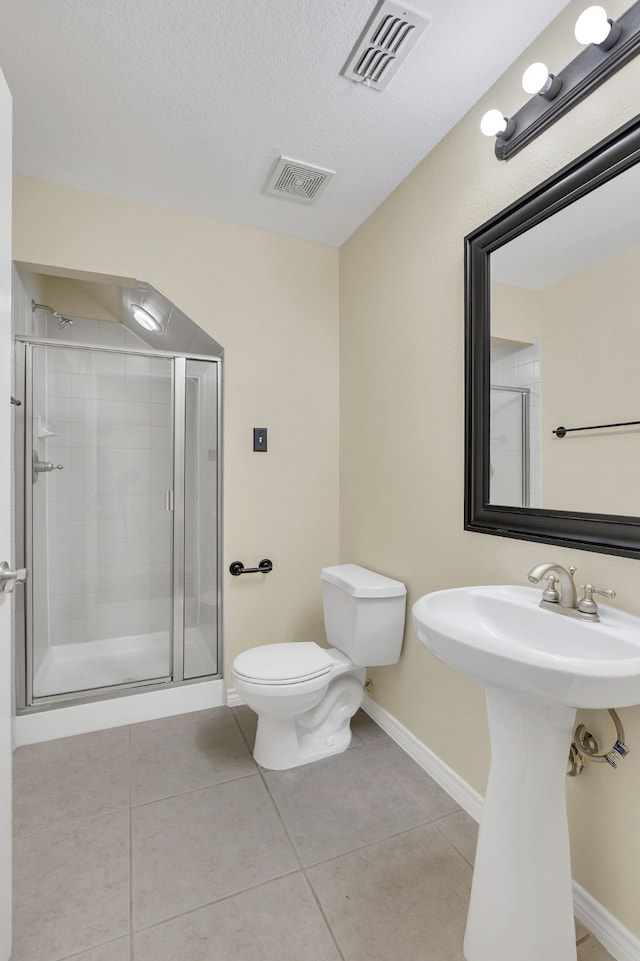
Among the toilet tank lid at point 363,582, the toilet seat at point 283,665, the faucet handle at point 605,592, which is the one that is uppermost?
the faucet handle at point 605,592

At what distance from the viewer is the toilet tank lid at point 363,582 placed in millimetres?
1854

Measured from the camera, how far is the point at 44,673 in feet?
7.00

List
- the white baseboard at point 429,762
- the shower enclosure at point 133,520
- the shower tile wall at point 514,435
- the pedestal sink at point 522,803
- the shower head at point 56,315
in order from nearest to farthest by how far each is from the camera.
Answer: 1. the pedestal sink at point 522,803
2. the shower tile wall at point 514,435
3. the white baseboard at point 429,762
4. the shower enclosure at point 133,520
5. the shower head at point 56,315

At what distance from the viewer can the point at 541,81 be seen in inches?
47.1

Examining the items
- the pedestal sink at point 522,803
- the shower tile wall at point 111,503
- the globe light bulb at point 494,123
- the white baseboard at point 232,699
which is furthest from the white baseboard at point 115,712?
the globe light bulb at point 494,123

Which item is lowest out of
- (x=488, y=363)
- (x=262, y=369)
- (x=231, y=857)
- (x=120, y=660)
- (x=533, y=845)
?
(x=231, y=857)

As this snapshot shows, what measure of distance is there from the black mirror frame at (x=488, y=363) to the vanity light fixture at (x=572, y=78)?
0.17 metres

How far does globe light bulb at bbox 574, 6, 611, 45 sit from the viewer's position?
105cm

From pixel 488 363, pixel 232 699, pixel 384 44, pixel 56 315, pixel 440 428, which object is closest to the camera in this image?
pixel 384 44

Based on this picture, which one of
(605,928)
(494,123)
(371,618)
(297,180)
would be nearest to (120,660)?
(371,618)

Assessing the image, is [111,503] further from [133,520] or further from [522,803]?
[522,803]

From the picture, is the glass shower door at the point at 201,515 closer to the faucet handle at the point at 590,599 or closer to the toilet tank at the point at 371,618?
the toilet tank at the point at 371,618

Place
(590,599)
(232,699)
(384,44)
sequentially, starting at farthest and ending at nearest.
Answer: (232,699)
(384,44)
(590,599)

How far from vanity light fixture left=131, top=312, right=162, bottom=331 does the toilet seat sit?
1.78m
